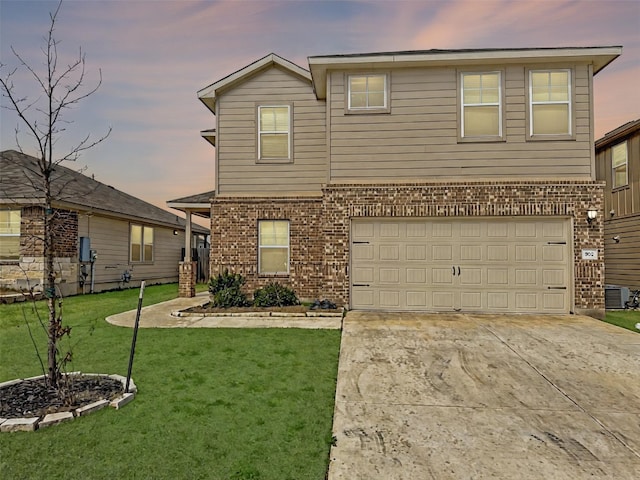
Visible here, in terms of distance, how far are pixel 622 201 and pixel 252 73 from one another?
42.1 feet

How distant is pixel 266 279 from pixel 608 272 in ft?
40.8

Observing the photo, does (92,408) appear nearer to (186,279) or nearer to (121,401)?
(121,401)

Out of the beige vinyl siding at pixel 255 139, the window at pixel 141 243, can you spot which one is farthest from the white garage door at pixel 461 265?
the window at pixel 141 243

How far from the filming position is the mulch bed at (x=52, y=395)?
368 centimetres

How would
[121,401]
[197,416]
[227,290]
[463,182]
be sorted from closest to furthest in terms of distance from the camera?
[197,416] → [121,401] → [463,182] → [227,290]

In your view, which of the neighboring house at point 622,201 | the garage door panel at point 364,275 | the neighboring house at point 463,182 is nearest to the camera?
the neighboring house at point 463,182

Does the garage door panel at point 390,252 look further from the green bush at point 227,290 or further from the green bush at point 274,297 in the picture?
the green bush at point 227,290

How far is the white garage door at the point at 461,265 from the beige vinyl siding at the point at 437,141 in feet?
4.26

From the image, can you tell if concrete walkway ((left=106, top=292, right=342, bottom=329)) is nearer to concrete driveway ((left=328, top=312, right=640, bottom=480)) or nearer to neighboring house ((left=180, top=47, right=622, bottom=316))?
concrete driveway ((left=328, top=312, right=640, bottom=480))

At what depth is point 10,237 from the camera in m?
12.4

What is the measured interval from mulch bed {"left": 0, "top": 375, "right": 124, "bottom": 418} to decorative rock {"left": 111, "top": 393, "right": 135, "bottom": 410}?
4.9 inches

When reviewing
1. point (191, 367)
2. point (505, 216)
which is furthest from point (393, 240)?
point (191, 367)

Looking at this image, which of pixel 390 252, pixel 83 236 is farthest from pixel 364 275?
pixel 83 236

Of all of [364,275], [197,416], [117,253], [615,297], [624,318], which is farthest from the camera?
[117,253]
